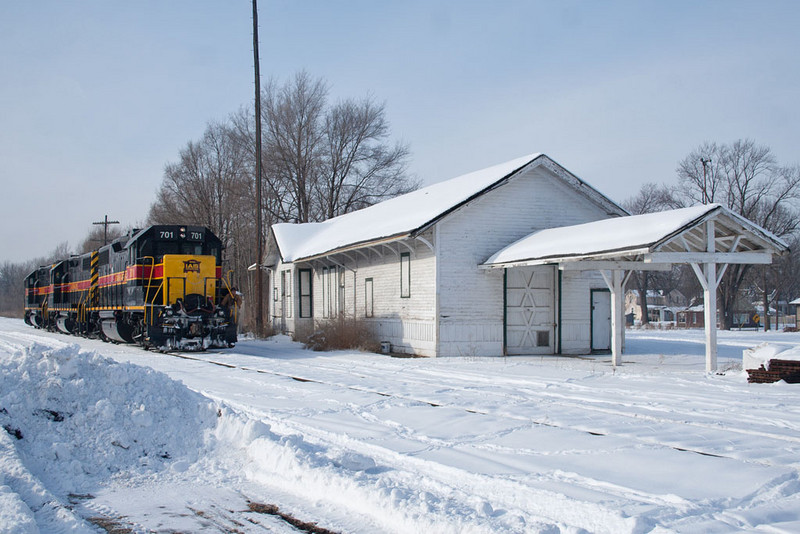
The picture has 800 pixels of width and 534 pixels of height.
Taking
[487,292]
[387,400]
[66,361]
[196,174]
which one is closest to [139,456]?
[66,361]

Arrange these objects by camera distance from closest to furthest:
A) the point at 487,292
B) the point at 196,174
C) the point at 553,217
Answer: the point at 487,292, the point at 553,217, the point at 196,174

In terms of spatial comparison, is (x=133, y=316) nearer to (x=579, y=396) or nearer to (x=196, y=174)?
(x=579, y=396)

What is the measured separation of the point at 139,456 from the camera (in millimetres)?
7430

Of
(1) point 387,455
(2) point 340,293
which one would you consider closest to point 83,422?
(1) point 387,455

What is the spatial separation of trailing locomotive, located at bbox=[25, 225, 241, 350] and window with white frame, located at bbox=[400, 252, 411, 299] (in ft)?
17.9

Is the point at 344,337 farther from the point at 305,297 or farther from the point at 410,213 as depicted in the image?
the point at 305,297

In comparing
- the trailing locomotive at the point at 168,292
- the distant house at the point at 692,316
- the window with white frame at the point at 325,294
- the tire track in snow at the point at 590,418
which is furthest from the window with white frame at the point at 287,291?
the distant house at the point at 692,316

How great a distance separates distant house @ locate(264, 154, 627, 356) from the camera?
19.8 meters

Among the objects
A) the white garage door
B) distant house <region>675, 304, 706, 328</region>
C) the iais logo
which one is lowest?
distant house <region>675, 304, 706, 328</region>

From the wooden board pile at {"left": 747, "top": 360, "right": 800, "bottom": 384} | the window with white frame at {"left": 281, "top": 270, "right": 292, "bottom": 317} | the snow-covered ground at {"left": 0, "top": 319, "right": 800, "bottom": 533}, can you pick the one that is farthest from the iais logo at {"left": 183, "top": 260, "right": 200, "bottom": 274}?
the wooden board pile at {"left": 747, "top": 360, "right": 800, "bottom": 384}

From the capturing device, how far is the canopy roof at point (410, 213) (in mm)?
20072

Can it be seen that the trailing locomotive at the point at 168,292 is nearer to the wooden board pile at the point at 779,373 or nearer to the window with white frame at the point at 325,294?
the window with white frame at the point at 325,294

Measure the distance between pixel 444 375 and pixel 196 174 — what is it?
46.1 metres

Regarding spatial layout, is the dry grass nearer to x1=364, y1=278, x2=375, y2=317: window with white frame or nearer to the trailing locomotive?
x1=364, y1=278, x2=375, y2=317: window with white frame
